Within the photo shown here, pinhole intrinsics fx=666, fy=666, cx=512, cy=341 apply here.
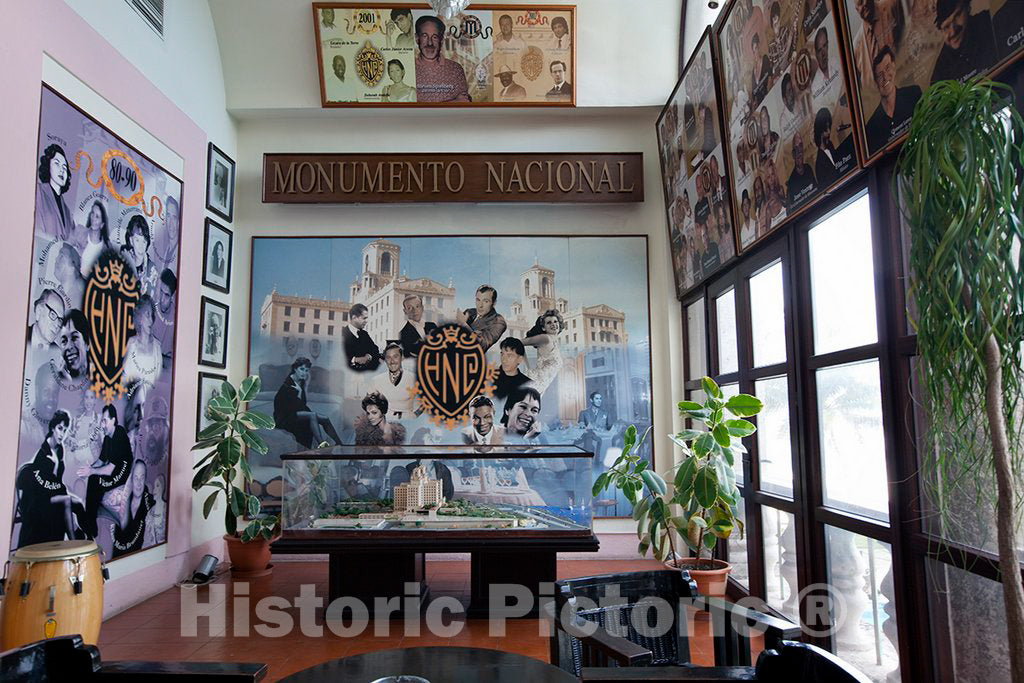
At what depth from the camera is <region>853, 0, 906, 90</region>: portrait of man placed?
7.77 ft

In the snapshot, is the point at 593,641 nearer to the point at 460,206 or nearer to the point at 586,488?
the point at 586,488

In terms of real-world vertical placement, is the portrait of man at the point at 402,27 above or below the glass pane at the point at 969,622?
above

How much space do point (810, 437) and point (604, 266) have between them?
113 inches

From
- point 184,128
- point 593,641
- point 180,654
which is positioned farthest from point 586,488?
point 184,128

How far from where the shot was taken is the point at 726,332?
16.4 feet

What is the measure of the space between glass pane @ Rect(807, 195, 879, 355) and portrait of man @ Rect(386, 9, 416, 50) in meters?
3.79

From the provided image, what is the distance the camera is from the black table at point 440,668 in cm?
181

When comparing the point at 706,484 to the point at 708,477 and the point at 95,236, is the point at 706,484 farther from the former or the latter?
the point at 95,236

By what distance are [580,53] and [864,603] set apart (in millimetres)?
4775

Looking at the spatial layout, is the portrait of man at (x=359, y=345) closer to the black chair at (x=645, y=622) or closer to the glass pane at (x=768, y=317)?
the glass pane at (x=768, y=317)

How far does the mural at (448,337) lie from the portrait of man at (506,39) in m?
1.62

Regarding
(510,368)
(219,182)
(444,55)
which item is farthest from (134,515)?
(444,55)

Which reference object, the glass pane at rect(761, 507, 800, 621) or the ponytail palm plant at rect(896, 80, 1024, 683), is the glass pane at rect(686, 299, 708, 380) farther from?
the ponytail palm plant at rect(896, 80, 1024, 683)

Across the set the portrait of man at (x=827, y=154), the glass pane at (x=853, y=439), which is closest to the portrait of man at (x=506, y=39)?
the portrait of man at (x=827, y=154)
